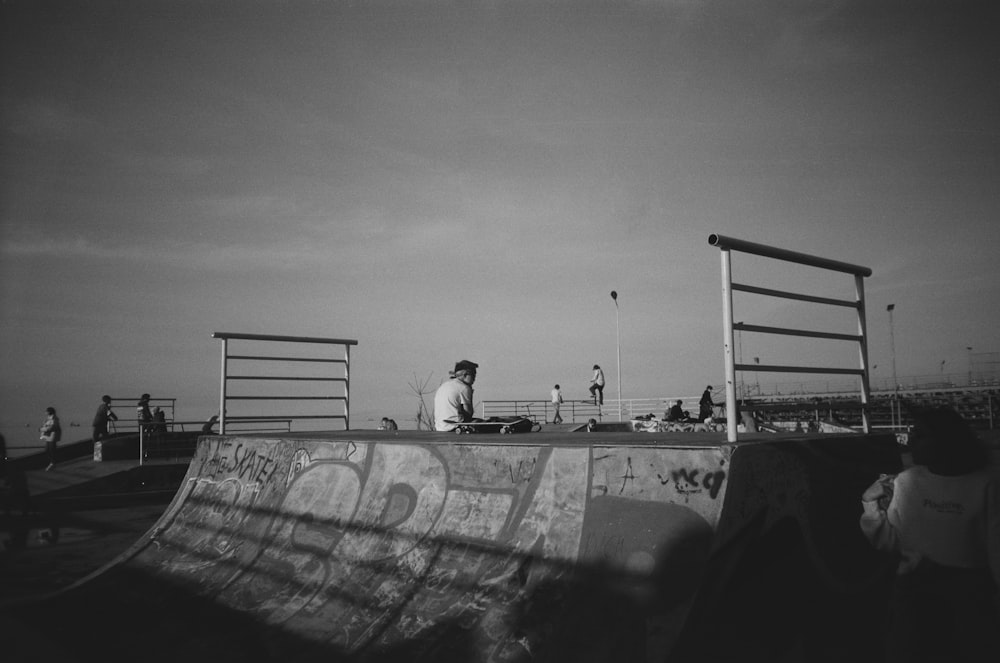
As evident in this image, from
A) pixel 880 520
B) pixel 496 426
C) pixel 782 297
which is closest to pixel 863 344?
pixel 782 297

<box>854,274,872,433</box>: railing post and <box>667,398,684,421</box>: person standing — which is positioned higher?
<box>854,274,872,433</box>: railing post

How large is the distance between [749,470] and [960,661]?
3.54 feet

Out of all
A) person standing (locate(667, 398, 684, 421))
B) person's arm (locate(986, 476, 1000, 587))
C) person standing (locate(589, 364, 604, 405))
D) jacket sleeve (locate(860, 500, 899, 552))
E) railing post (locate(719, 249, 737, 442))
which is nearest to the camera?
person's arm (locate(986, 476, 1000, 587))

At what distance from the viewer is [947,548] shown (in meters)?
2.50

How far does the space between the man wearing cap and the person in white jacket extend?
15.6 feet

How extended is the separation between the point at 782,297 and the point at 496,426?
3900 mm

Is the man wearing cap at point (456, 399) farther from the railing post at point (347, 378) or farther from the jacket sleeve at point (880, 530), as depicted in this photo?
the jacket sleeve at point (880, 530)

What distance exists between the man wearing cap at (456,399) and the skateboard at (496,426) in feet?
0.38

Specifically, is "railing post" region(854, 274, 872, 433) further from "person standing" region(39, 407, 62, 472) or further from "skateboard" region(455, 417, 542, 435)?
"person standing" region(39, 407, 62, 472)

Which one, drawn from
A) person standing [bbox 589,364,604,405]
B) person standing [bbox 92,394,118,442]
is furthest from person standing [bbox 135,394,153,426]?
person standing [bbox 589,364,604,405]

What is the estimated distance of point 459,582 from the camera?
3854 millimetres

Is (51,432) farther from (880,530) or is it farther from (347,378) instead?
(880,530)

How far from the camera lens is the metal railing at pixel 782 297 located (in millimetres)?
3432

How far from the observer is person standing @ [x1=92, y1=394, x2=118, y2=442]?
16.5 m
